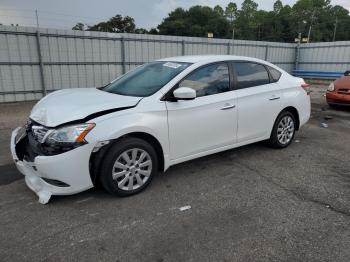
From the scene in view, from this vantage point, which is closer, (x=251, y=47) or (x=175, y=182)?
(x=175, y=182)

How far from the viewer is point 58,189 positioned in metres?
3.15

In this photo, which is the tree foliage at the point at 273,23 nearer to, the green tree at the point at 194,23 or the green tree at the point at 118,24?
the green tree at the point at 194,23

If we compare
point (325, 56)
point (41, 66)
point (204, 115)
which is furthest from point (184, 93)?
point (325, 56)

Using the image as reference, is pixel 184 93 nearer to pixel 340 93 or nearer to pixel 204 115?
pixel 204 115

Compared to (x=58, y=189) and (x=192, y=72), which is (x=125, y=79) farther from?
(x=58, y=189)

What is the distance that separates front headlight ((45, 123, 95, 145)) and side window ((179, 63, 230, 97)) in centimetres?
138

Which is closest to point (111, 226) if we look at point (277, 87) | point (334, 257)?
point (334, 257)

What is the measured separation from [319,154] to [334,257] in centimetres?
291

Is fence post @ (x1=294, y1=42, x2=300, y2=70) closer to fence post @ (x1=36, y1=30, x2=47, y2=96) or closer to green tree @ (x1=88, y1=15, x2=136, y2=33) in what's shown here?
fence post @ (x1=36, y1=30, x2=47, y2=96)

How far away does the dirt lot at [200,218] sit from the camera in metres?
2.55

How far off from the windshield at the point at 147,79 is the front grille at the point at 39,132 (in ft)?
3.75

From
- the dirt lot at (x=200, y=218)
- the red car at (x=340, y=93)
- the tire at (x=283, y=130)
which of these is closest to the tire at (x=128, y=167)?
the dirt lot at (x=200, y=218)

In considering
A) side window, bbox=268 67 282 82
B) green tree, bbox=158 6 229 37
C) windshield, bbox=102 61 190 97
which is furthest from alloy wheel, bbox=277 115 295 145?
green tree, bbox=158 6 229 37

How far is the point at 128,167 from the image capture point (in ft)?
11.2
